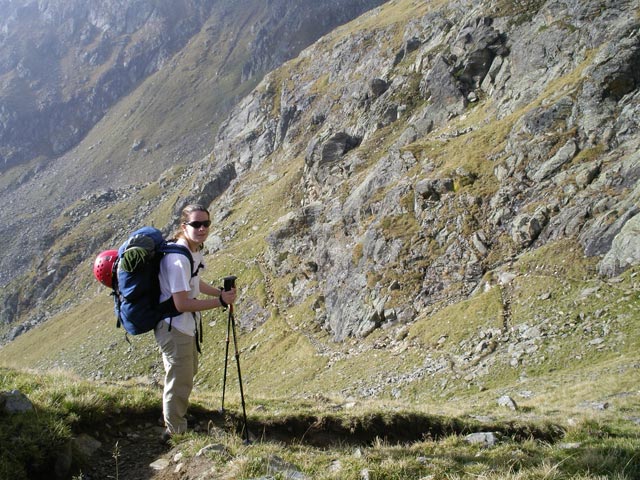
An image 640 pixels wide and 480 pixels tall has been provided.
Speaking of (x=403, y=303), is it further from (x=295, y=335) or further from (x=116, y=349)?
(x=116, y=349)

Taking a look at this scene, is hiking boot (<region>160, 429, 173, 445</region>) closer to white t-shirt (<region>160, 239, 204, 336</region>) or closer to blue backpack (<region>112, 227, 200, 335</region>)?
white t-shirt (<region>160, 239, 204, 336</region>)

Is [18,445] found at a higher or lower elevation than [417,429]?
higher

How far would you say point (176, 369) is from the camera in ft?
22.7

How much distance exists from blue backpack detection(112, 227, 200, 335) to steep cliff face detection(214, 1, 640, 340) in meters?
25.7

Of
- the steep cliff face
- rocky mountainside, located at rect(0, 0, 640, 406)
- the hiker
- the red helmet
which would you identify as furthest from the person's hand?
the steep cliff face

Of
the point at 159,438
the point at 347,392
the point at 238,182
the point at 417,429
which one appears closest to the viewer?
the point at 159,438

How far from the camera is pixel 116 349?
190 ft

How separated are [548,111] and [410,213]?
15.0 meters

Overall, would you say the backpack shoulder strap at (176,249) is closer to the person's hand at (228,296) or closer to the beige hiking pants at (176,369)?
the person's hand at (228,296)

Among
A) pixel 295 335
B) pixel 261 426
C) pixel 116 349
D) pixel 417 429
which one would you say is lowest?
pixel 295 335

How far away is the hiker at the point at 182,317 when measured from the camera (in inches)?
255

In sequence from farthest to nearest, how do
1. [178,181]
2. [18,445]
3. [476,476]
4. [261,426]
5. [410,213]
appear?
[178,181] < [410,213] < [261,426] < [18,445] < [476,476]

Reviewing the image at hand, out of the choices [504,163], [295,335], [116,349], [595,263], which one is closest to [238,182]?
[116,349]

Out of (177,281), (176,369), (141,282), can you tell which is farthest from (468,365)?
(141,282)
